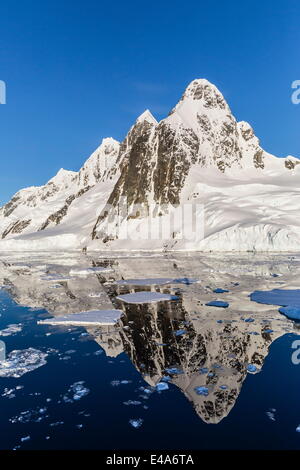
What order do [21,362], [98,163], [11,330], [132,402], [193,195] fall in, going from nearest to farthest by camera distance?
[132,402] < [21,362] < [11,330] < [193,195] < [98,163]

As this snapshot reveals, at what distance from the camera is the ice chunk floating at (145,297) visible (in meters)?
14.3

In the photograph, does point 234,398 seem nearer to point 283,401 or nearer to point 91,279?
point 283,401

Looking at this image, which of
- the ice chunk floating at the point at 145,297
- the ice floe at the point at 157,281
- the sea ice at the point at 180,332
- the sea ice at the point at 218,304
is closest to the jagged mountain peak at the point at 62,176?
the ice floe at the point at 157,281

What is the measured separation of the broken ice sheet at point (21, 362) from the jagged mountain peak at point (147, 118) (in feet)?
416

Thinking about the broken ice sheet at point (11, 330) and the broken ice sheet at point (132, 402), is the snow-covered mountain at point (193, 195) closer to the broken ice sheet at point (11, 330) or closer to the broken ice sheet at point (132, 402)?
the broken ice sheet at point (11, 330)

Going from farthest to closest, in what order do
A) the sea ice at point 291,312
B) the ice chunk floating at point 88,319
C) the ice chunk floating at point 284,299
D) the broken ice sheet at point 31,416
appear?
the ice chunk floating at point 284,299
the ice chunk floating at point 88,319
the sea ice at point 291,312
the broken ice sheet at point 31,416

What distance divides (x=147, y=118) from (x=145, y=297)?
12344 centimetres

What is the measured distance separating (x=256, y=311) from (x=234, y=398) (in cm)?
628

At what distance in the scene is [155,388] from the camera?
636 cm

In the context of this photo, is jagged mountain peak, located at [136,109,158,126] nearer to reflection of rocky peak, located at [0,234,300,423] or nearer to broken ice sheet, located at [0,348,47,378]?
reflection of rocky peak, located at [0,234,300,423]

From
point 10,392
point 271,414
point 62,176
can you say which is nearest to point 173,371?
point 271,414

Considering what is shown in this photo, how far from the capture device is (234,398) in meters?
5.86

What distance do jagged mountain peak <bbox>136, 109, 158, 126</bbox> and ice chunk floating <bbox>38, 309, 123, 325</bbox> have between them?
124m

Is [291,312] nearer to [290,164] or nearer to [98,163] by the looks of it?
[290,164]
